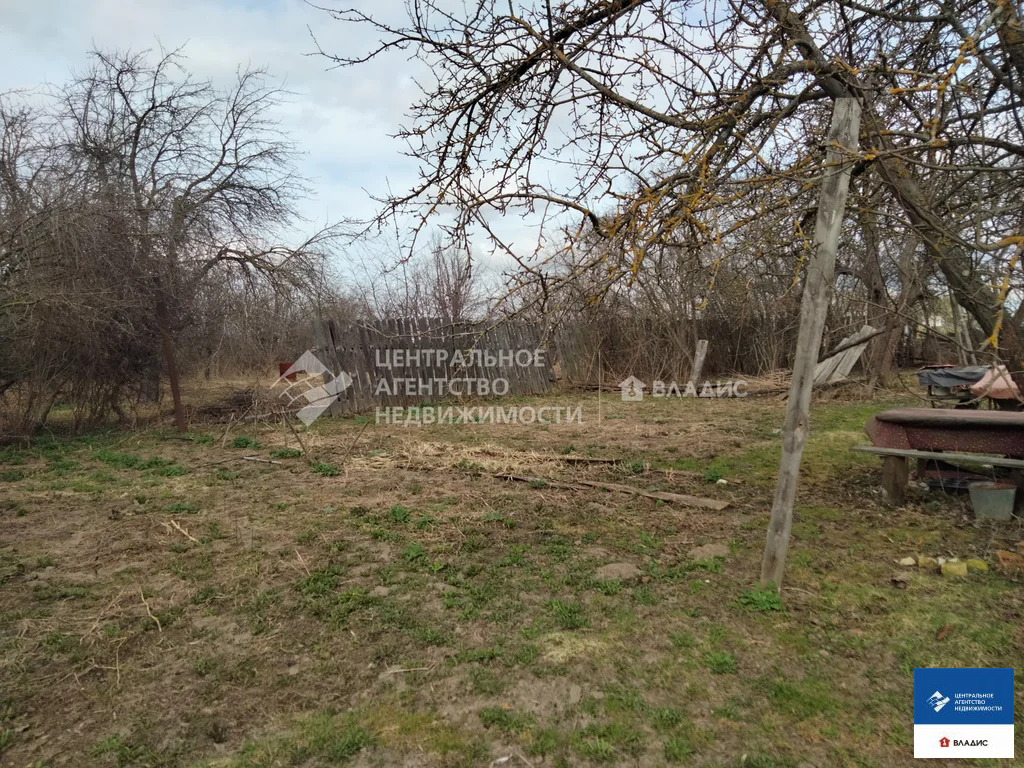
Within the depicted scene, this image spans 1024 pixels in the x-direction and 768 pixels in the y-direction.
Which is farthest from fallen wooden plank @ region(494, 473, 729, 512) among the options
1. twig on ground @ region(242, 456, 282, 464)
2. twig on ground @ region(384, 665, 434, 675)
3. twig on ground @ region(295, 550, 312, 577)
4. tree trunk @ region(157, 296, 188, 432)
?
tree trunk @ region(157, 296, 188, 432)

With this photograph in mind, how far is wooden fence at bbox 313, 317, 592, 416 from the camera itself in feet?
35.3

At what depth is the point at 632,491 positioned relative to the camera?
530 centimetres

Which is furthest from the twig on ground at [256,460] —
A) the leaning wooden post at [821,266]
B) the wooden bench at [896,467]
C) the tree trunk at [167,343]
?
the wooden bench at [896,467]

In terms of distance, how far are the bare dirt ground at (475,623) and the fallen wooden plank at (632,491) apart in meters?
0.07

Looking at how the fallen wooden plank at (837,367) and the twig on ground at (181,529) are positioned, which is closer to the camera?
the twig on ground at (181,529)

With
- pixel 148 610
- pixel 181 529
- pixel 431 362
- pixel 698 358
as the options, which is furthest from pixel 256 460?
pixel 698 358

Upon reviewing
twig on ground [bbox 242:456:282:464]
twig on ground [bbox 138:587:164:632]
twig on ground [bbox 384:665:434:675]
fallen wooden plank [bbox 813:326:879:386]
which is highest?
fallen wooden plank [bbox 813:326:879:386]

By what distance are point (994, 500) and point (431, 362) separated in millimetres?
9213

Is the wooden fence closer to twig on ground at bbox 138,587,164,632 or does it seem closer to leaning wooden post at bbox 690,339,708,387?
leaning wooden post at bbox 690,339,708,387

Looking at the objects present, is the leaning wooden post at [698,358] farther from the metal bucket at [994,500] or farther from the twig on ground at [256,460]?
the twig on ground at [256,460]

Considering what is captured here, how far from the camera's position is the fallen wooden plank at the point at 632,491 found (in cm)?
486

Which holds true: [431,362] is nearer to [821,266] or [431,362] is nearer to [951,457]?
[951,457]

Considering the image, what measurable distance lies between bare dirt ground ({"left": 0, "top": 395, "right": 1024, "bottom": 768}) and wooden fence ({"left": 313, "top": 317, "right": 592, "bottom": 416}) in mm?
5100

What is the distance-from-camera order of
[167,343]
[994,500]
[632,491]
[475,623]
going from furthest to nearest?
[167,343] → [632,491] → [994,500] → [475,623]
